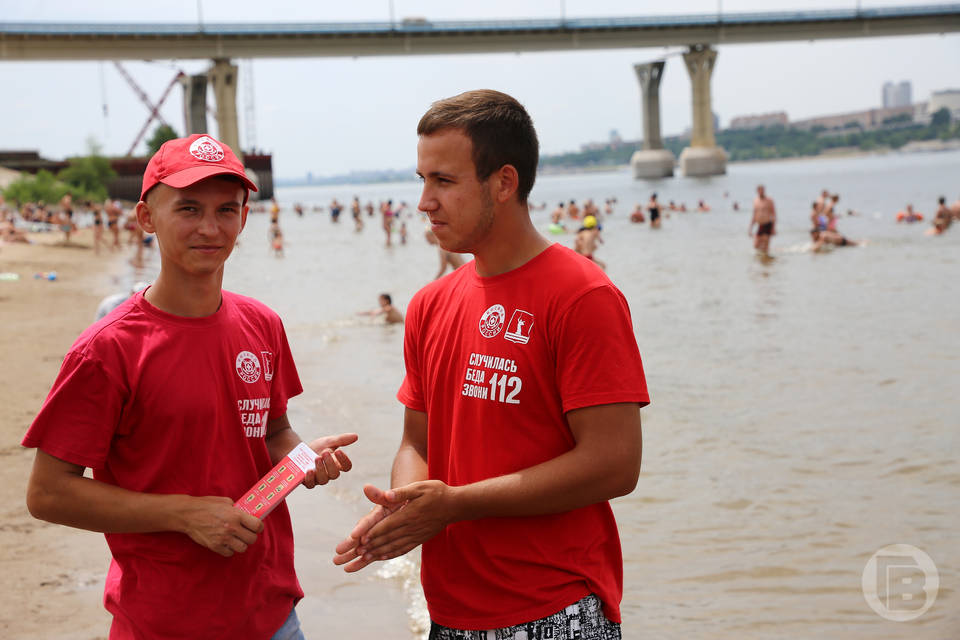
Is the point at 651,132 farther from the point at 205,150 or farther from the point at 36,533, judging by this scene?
the point at 205,150

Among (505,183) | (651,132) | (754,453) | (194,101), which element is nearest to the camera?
(505,183)

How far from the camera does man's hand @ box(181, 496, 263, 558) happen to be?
2293 millimetres

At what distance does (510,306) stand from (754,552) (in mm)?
4338

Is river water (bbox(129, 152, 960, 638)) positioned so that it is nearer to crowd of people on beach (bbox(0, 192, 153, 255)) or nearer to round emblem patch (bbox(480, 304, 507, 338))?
round emblem patch (bbox(480, 304, 507, 338))

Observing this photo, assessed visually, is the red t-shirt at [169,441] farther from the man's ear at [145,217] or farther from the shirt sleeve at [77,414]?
the man's ear at [145,217]

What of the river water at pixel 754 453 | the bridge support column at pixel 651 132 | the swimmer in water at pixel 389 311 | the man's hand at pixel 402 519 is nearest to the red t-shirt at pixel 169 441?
the man's hand at pixel 402 519

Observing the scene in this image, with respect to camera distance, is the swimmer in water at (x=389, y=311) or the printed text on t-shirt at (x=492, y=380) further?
the swimmer in water at (x=389, y=311)

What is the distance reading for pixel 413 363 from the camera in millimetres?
2725

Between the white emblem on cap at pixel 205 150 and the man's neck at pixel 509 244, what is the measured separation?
0.77 metres

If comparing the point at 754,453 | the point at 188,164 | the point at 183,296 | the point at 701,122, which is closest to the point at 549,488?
the point at 183,296

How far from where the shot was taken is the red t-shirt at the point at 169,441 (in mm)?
2234

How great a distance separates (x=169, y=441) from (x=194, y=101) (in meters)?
→ 95.8

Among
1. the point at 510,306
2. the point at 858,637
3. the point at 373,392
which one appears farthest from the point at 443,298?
the point at 373,392
